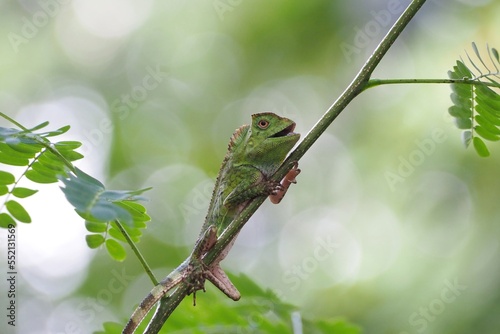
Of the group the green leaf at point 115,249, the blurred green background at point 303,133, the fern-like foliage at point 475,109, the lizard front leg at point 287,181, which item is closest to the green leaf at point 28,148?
the green leaf at point 115,249

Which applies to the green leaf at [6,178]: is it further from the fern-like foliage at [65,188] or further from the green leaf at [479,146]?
the green leaf at [479,146]

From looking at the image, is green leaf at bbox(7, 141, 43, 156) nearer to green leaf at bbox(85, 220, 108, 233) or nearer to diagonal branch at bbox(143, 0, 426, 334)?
green leaf at bbox(85, 220, 108, 233)

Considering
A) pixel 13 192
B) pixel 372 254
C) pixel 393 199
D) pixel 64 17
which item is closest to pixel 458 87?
pixel 13 192

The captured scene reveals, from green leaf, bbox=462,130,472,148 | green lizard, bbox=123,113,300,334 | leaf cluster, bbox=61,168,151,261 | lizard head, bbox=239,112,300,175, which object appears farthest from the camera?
lizard head, bbox=239,112,300,175

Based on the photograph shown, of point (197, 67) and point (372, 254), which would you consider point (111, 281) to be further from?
point (197, 67)

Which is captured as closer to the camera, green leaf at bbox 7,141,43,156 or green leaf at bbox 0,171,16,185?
green leaf at bbox 7,141,43,156

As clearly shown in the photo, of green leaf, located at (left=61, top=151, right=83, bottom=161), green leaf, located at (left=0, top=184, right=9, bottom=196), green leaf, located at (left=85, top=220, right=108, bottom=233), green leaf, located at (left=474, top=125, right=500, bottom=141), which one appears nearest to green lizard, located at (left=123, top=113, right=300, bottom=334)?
green leaf, located at (left=85, top=220, right=108, bottom=233)
